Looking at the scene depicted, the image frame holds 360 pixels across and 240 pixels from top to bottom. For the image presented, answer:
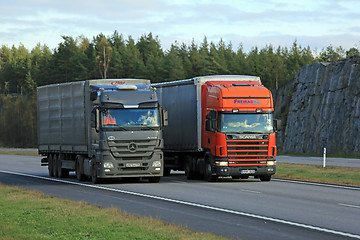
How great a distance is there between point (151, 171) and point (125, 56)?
111 metres

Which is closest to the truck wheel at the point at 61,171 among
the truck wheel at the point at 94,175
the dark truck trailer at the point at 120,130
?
the dark truck trailer at the point at 120,130

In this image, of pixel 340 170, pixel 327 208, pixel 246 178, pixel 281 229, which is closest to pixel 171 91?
pixel 246 178

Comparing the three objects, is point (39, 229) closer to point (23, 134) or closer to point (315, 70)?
point (315, 70)

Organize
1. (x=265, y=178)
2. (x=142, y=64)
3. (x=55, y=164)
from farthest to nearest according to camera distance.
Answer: (x=142, y=64) → (x=55, y=164) → (x=265, y=178)

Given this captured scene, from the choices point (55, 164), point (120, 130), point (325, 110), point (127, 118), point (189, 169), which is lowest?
point (189, 169)

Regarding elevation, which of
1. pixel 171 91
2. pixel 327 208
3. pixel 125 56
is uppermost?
pixel 125 56

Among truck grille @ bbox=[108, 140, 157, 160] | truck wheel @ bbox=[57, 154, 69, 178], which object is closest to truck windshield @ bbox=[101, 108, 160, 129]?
truck grille @ bbox=[108, 140, 157, 160]

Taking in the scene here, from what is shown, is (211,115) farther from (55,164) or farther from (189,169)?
(55,164)

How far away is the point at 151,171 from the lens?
27859 millimetres

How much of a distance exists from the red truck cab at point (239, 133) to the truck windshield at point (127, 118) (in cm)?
235

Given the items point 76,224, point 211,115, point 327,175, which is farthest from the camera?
point 327,175

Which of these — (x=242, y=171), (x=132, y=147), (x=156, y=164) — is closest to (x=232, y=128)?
(x=242, y=171)

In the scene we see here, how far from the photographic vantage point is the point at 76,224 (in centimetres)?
1440

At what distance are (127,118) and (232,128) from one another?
389cm
